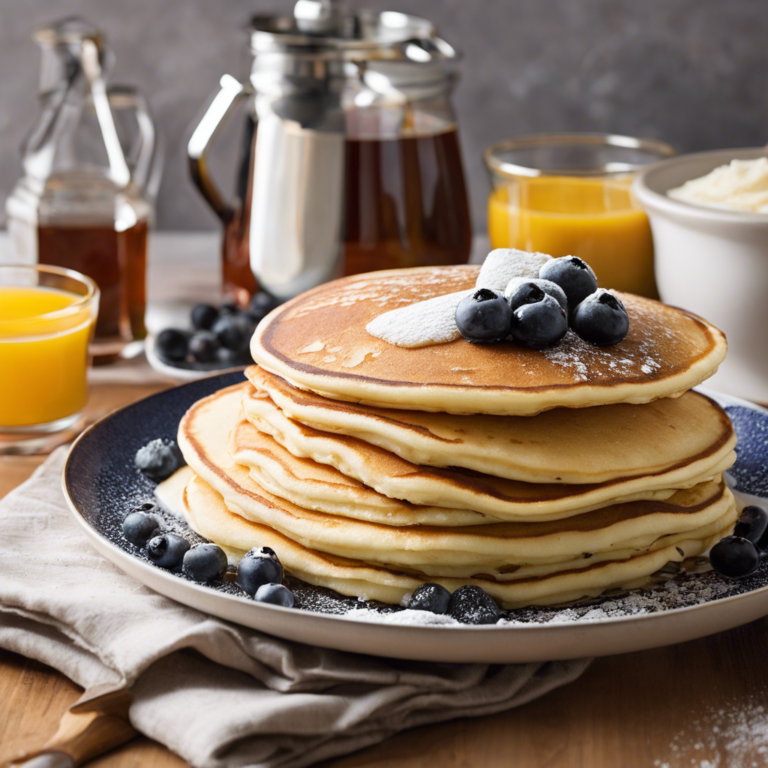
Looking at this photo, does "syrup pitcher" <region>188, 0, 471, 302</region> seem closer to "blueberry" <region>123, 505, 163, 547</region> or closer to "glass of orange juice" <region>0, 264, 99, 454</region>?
"glass of orange juice" <region>0, 264, 99, 454</region>

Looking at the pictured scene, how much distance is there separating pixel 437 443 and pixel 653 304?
0.46 meters

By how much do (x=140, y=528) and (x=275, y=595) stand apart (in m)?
0.23

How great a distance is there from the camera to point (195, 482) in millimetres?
1309

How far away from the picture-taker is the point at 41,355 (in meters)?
1.63

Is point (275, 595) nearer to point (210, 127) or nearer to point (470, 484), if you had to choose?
point (470, 484)

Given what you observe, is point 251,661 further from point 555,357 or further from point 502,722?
point 555,357

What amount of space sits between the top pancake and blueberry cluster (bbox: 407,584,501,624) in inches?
7.4

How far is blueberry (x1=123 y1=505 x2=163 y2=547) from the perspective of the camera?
119cm

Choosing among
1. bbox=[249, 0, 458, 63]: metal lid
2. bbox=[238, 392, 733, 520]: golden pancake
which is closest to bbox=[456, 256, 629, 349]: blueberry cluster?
bbox=[238, 392, 733, 520]: golden pancake

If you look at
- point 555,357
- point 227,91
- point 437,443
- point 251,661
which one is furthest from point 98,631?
point 227,91

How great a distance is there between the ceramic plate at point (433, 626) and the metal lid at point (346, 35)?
2.85 feet

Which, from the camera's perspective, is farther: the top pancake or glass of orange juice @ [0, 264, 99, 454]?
glass of orange juice @ [0, 264, 99, 454]

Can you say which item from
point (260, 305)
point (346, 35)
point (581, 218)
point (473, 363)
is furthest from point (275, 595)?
point (346, 35)

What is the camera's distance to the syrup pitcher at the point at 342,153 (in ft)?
6.12
